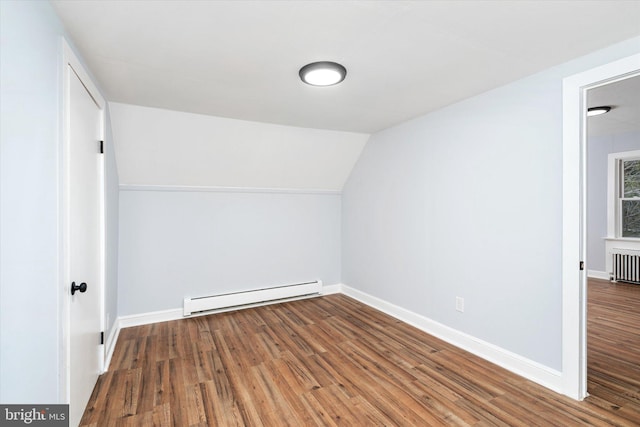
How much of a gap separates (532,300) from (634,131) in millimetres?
4919

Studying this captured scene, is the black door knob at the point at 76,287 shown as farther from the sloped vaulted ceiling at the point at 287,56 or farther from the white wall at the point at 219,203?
the white wall at the point at 219,203

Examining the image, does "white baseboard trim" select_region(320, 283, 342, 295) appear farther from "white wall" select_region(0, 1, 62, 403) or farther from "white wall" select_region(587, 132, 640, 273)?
"white wall" select_region(587, 132, 640, 273)

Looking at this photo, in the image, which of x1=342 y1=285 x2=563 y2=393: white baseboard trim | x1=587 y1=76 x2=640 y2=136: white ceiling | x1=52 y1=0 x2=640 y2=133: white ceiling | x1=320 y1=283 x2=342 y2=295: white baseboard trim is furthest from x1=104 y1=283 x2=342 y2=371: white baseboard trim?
x1=587 y1=76 x2=640 y2=136: white ceiling

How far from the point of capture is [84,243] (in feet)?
6.75

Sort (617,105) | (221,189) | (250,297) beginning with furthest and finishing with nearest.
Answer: (250,297), (221,189), (617,105)

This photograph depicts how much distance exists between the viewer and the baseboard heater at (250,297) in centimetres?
376

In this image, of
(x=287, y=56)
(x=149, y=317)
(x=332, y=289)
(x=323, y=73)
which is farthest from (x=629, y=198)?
(x=149, y=317)

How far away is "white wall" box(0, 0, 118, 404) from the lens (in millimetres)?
1063

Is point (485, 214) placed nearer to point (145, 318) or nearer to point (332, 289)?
point (332, 289)

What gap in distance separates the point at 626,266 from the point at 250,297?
6306mm

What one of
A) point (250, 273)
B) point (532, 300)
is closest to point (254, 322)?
point (250, 273)

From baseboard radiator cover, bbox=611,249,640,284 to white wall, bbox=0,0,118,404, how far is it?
297 inches

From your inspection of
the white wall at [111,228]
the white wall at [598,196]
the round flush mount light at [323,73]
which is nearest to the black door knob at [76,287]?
the white wall at [111,228]

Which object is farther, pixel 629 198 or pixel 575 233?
pixel 629 198
